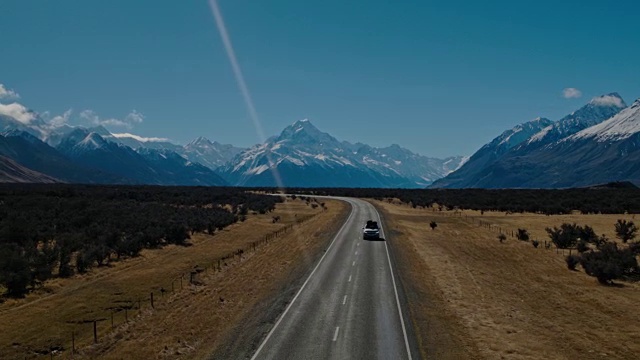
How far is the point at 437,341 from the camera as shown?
22141 millimetres

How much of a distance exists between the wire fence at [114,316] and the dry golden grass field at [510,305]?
17114 mm

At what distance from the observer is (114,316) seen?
29391mm

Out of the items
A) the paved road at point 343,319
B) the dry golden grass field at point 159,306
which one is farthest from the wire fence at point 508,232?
the dry golden grass field at point 159,306

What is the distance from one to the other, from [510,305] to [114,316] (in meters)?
25.2

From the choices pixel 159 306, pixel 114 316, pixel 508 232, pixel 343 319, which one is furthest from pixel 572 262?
pixel 114 316

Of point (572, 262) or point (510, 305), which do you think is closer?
point (510, 305)

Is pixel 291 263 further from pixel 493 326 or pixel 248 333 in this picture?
pixel 493 326

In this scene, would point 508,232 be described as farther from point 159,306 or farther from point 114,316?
point 114,316

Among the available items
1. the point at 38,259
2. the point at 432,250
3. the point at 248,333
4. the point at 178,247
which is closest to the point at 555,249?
the point at 432,250

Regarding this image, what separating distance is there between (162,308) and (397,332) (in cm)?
1575

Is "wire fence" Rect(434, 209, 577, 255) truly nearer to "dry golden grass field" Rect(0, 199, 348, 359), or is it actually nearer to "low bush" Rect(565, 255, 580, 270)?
"low bush" Rect(565, 255, 580, 270)

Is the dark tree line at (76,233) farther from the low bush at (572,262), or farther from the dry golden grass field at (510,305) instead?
the low bush at (572,262)

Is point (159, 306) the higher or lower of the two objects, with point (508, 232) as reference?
lower

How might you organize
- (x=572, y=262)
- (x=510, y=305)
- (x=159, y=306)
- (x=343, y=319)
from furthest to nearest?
(x=572, y=262) < (x=159, y=306) < (x=510, y=305) < (x=343, y=319)
